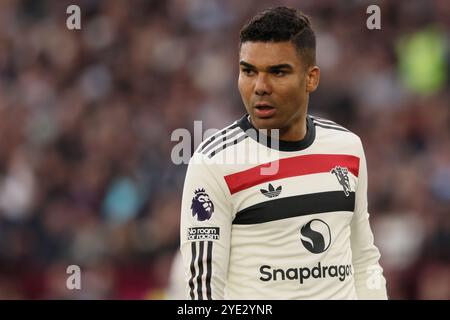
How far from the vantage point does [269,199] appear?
4082mm

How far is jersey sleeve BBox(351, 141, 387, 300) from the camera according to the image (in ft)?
14.3

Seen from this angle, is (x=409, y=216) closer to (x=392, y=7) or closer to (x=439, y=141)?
(x=439, y=141)

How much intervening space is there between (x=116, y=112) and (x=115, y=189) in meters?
1.24

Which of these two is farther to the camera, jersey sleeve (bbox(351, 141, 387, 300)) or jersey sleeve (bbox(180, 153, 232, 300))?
jersey sleeve (bbox(351, 141, 387, 300))

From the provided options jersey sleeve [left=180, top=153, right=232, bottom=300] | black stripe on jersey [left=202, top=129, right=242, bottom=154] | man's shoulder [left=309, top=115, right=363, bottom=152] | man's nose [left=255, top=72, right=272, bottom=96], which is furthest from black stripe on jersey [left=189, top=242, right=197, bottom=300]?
man's shoulder [left=309, top=115, right=363, bottom=152]

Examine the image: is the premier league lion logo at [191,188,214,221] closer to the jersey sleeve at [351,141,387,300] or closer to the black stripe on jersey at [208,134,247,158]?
the black stripe on jersey at [208,134,247,158]

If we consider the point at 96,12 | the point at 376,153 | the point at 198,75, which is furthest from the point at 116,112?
the point at 376,153

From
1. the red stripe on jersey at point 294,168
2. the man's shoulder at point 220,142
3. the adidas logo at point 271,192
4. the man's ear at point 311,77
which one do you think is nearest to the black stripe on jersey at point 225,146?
the man's shoulder at point 220,142

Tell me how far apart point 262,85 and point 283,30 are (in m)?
0.23

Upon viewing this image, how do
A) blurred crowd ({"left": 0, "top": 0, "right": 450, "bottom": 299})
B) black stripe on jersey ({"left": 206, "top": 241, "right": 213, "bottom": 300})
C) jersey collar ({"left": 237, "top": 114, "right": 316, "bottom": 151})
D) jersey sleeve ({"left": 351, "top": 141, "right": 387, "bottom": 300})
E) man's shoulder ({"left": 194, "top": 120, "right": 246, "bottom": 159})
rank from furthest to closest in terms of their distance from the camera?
blurred crowd ({"left": 0, "top": 0, "right": 450, "bottom": 299}), jersey sleeve ({"left": 351, "top": 141, "right": 387, "bottom": 300}), jersey collar ({"left": 237, "top": 114, "right": 316, "bottom": 151}), man's shoulder ({"left": 194, "top": 120, "right": 246, "bottom": 159}), black stripe on jersey ({"left": 206, "top": 241, "right": 213, "bottom": 300})

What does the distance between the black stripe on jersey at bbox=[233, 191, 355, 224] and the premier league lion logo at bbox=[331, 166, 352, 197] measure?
0.03m

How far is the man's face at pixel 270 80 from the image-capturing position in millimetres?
4051

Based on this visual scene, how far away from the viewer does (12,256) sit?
9.29 metres

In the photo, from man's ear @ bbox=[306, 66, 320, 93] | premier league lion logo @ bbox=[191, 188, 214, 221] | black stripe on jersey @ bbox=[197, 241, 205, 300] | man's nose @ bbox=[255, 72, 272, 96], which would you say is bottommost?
black stripe on jersey @ bbox=[197, 241, 205, 300]
